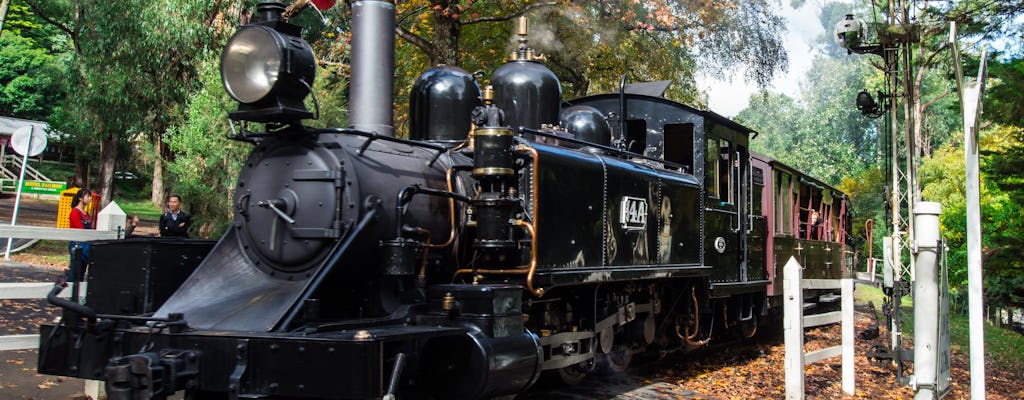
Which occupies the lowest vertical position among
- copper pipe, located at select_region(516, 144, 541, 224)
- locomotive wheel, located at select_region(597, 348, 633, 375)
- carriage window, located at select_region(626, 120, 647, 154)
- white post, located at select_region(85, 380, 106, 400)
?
white post, located at select_region(85, 380, 106, 400)

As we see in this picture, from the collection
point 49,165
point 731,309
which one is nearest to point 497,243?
point 731,309

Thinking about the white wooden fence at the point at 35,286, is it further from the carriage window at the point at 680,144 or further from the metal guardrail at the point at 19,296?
Result: the carriage window at the point at 680,144

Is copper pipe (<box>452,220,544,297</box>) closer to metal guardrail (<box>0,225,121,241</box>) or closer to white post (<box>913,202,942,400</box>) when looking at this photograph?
white post (<box>913,202,942,400</box>)

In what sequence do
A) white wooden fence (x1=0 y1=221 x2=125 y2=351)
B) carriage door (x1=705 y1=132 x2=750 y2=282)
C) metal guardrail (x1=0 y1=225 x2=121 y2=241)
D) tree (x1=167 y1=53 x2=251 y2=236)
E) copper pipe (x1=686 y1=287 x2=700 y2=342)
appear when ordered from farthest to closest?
tree (x1=167 y1=53 x2=251 y2=236), carriage door (x1=705 y1=132 x2=750 y2=282), copper pipe (x1=686 y1=287 x2=700 y2=342), metal guardrail (x1=0 y1=225 x2=121 y2=241), white wooden fence (x1=0 y1=221 x2=125 y2=351)

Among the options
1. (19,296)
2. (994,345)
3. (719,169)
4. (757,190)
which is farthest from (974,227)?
(994,345)

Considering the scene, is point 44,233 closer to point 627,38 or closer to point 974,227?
point 974,227

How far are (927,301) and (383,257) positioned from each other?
328 cm

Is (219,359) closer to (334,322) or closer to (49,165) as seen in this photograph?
(334,322)

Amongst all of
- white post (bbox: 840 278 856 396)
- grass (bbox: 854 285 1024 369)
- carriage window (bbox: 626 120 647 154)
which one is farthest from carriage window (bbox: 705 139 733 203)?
grass (bbox: 854 285 1024 369)

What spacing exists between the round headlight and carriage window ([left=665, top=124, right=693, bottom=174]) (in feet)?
17.1

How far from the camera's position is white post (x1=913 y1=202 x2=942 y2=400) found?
4.96 meters

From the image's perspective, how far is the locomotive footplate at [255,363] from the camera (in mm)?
4328

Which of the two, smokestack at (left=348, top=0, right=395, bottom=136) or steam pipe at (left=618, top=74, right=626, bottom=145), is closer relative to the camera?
smokestack at (left=348, top=0, right=395, bottom=136)

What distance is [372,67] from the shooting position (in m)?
6.48
